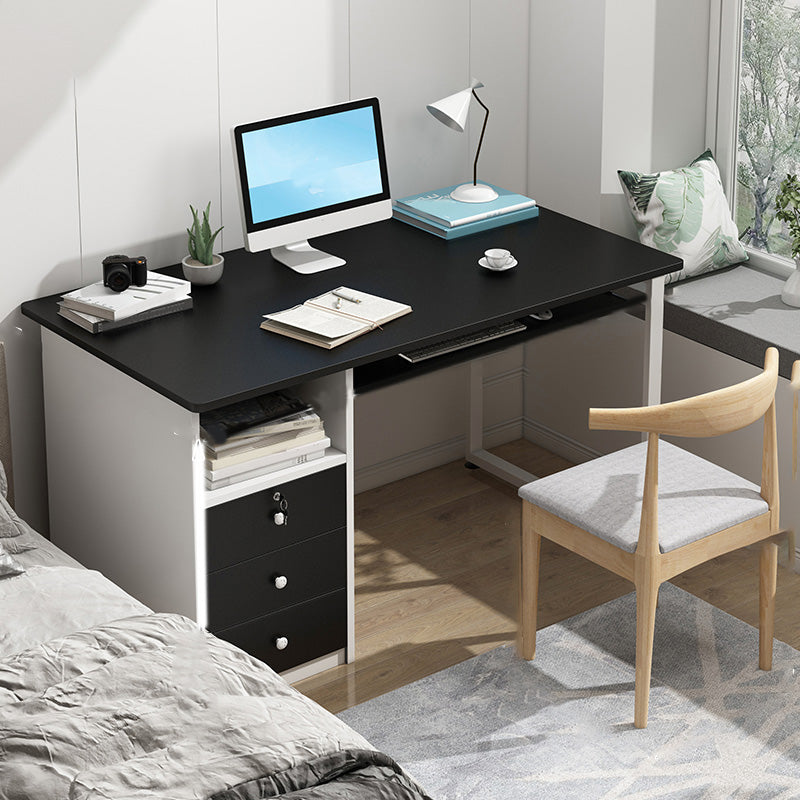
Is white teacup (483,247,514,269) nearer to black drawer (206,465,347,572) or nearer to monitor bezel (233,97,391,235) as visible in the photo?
monitor bezel (233,97,391,235)

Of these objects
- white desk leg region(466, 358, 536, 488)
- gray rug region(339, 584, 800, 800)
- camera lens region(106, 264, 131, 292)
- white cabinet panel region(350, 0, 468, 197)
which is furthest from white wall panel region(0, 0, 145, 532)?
white desk leg region(466, 358, 536, 488)

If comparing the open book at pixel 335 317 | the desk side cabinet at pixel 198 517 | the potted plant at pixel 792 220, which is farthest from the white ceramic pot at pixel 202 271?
the potted plant at pixel 792 220

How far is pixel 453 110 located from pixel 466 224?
298 mm

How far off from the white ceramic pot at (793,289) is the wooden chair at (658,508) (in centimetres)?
82

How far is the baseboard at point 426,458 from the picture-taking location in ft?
13.1

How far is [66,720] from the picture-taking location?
6.90 feet

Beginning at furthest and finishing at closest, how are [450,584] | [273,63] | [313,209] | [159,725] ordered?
1. [450,584]
2. [273,63]
3. [313,209]
4. [159,725]

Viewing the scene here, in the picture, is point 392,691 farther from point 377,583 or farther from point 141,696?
point 141,696

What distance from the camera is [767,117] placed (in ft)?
12.5

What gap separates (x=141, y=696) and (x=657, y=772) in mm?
1144

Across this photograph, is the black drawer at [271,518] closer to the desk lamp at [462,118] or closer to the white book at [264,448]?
the white book at [264,448]

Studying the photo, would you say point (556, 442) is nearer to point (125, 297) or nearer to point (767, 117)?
point (767, 117)

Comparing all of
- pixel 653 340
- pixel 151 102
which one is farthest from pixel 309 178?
pixel 653 340

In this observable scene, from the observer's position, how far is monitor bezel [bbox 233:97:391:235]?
3105 millimetres
